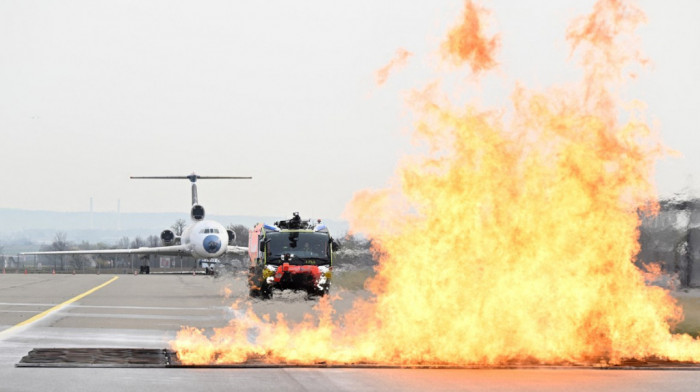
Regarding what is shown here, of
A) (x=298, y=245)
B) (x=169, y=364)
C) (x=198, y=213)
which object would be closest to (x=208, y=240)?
(x=198, y=213)

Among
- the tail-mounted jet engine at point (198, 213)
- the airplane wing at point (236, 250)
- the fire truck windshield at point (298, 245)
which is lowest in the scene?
the fire truck windshield at point (298, 245)

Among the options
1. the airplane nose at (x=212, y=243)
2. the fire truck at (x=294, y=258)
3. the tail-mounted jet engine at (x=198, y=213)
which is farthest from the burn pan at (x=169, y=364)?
the tail-mounted jet engine at (x=198, y=213)

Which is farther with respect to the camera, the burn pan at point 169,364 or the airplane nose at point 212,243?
the airplane nose at point 212,243

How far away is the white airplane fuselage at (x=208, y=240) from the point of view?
72375 mm

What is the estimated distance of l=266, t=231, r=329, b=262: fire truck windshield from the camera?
120 ft

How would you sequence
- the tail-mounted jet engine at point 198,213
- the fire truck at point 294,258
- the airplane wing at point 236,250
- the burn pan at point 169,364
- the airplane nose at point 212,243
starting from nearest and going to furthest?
the burn pan at point 169,364, the fire truck at point 294,258, the airplane nose at point 212,243, the tail-mounted jet engine at point 198,213, the airplane wing at point 236,250

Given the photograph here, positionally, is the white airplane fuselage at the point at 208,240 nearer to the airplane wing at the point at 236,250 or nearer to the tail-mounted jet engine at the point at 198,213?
the tail-mounted jet engine at the point at 198,213

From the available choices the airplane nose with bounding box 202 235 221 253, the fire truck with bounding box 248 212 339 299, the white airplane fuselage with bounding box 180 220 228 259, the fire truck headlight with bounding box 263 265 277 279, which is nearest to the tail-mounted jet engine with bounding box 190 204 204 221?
the white airplane fuselage with bounding box 180 220 228 259

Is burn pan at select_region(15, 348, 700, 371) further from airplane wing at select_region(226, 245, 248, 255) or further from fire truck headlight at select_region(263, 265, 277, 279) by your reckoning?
airplane wing at select_region(226, 245, 248, 255)

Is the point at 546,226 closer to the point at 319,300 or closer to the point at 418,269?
the point at 418,269

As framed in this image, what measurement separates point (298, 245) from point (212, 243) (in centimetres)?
3602

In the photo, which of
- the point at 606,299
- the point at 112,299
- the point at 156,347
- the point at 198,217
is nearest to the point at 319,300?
the point at 112,299

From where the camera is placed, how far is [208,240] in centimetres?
7231

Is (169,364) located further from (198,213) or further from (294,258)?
(198,213)
